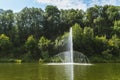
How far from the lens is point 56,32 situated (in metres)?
99.3

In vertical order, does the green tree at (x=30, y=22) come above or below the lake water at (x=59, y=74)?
above

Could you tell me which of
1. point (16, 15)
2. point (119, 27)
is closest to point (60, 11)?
point (16, 15)

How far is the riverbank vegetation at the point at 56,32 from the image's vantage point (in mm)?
82000

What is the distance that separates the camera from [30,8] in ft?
331

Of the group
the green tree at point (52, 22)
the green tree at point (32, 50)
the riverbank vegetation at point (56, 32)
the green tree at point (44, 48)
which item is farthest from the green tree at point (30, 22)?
the green tree at point (44, 48)

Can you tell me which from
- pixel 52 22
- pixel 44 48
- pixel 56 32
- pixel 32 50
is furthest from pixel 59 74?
pixel 56 32

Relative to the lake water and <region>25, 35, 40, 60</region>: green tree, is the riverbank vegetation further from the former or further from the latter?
the lake water

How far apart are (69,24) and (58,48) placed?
61.0ft

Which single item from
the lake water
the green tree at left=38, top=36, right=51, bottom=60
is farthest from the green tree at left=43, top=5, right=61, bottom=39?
the lake water

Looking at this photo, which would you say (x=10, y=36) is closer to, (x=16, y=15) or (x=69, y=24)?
(x=16, y=15)

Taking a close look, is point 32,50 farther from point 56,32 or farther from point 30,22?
point 56,32

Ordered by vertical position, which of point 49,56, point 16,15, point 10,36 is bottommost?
point 49,56

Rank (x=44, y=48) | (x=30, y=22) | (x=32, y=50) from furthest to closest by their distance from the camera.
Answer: (x=30, y=22) < (x=32, y=50) < (x=44, y=48)

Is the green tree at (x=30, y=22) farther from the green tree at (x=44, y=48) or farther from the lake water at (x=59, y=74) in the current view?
the lake water at (x=59, y=74)
